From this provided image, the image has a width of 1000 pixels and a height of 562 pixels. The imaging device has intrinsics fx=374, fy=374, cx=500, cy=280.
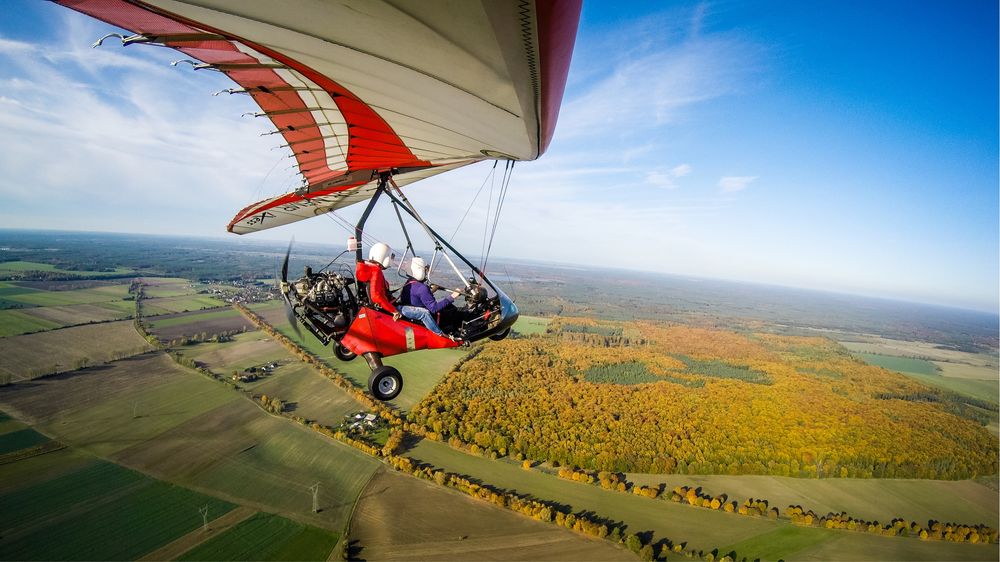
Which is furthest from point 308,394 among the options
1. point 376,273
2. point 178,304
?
point 178,304

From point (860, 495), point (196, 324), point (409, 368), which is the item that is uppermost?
point (196, 324)

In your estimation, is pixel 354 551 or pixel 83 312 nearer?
pixel 354 551

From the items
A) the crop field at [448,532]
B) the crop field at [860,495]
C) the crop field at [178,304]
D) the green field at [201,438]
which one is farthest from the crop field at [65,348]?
the crop field at [860,495]

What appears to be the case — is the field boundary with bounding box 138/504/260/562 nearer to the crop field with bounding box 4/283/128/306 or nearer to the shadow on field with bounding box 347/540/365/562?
the shadow on field with bounding box 347/540/365/562

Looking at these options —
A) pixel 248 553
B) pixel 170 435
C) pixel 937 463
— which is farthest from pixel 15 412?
pixel 937 463

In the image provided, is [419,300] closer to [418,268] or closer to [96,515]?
[418,268]

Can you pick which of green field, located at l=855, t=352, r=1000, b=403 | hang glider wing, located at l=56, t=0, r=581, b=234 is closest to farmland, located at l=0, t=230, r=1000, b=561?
hang glider wing, located at l=56, t=0, r=581, b=234
